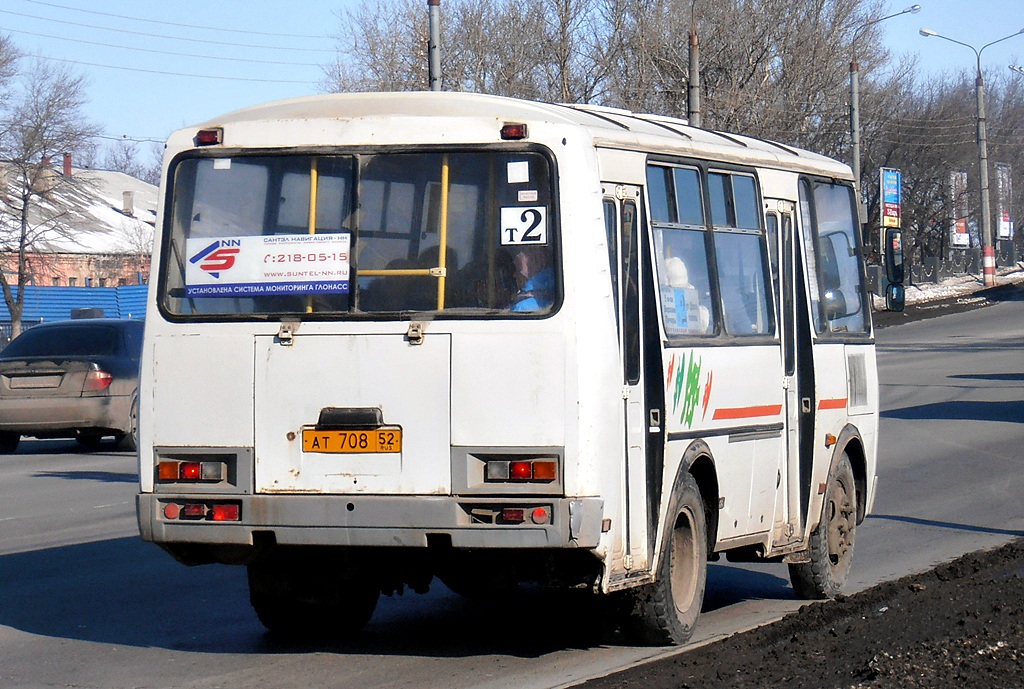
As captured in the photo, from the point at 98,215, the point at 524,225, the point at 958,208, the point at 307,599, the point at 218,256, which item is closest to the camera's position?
the point at 524,225

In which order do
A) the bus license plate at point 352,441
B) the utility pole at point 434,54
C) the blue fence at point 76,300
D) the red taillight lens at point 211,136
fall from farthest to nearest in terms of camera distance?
the blue fence at point 76,300 → the utility pole at point 434,54 → the red taillight lens at point 211,136 → the bus license plate at point 352,441

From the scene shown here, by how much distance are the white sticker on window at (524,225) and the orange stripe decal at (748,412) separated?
1.61 m

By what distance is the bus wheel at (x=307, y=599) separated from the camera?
7582 mm

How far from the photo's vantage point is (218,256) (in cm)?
698

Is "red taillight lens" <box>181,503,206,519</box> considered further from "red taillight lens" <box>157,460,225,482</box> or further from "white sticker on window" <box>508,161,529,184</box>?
"white sticker on window" <box>508,161,529,184</box>

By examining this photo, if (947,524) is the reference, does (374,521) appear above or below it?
above

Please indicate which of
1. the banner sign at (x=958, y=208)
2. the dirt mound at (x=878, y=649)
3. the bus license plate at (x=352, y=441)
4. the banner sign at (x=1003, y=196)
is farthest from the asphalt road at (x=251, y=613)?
the banner sign at (x=1003, y=196)

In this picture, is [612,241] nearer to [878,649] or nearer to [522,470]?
[522,470]

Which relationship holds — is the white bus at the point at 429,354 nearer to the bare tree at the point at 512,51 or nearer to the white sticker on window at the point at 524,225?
the white sticker on window at the point at 524,225

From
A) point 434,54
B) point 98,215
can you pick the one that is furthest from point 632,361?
point 98,215

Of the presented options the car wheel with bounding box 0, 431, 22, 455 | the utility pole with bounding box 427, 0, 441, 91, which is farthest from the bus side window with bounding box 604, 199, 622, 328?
the utility pole with bounding box 427, 0, 441, 91

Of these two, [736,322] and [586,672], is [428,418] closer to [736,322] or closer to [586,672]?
[586,672]

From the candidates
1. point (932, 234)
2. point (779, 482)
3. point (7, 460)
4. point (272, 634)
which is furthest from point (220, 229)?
point (932, 234)

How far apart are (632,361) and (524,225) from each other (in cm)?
83
